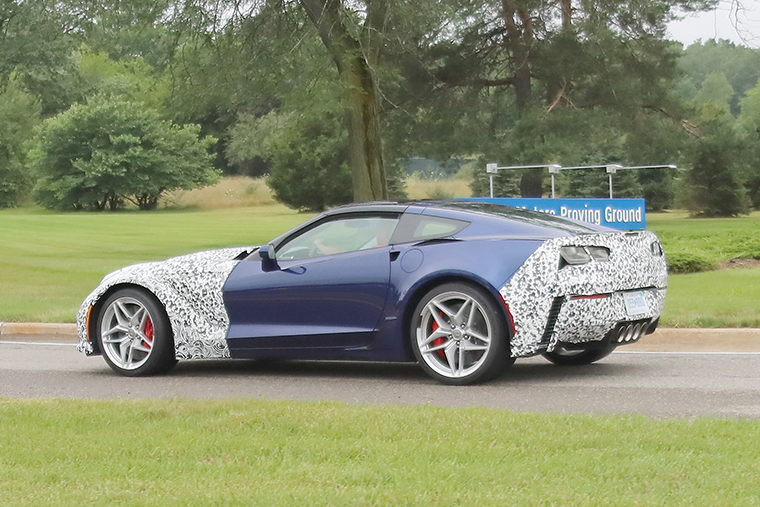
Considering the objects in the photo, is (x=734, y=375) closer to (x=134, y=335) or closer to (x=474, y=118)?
(x=134, y=335)

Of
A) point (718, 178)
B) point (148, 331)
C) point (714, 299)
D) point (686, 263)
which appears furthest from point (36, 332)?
point (718, 178)

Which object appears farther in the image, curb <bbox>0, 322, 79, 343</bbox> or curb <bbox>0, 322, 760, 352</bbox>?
curb <bbox>0, 322, 79, 343</bbox>

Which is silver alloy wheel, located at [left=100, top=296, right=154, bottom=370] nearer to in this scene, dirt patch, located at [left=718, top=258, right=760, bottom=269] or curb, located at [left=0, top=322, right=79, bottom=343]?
curb, located at [left=0, top=322, right=79, bottom=343]

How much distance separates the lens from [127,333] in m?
9.16

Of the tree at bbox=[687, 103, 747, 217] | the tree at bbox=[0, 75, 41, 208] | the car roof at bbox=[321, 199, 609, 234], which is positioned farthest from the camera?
the tree at bbox=[0, 75, 41, 208]

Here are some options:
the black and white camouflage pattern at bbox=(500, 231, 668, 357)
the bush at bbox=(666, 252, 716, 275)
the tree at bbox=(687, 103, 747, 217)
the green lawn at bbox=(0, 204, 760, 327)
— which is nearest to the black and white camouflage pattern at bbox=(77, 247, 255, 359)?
the black and white camouflage pattern at bbox=(500, 231, 668, 357)

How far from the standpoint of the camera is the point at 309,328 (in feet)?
28.1

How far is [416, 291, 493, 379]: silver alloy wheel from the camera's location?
7953 millimetres

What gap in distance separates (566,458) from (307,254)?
4187 mm

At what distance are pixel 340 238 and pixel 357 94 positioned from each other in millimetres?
15357

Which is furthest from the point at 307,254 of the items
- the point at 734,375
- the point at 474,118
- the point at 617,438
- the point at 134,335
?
the point at 474,118

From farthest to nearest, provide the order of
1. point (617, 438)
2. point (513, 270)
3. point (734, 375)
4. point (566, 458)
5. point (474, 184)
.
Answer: point (474, 184)
point (734, 375)
point (513, 270)
point (617, 438)
point (566, 458)

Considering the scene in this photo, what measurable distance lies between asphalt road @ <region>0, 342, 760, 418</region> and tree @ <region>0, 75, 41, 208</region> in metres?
61.4

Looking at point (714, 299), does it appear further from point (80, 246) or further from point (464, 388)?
point (80, 246)
